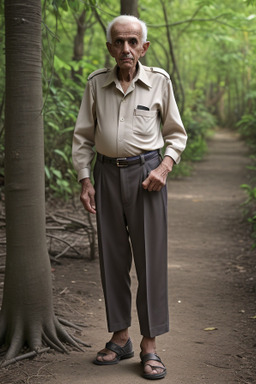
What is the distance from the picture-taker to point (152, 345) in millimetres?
3721

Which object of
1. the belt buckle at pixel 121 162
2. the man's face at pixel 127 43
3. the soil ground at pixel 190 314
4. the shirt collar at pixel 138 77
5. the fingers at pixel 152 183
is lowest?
the soil ground at pixel 190 314

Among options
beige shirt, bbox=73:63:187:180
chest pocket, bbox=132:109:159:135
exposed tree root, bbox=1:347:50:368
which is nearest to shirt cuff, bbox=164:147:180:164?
beige shirt, bbox=73:63:187:180

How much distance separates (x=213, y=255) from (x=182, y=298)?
208cm

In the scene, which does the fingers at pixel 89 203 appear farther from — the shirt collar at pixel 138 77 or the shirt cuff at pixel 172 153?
the shirt collar at pixel 138 77

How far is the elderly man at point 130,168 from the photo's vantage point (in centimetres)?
356

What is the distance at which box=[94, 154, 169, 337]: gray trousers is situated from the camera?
11.8ft

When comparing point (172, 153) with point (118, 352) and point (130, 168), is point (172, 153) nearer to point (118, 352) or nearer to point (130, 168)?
point (130, 168)

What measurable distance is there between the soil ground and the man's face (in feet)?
6.47

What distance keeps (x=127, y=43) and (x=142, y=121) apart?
48cm

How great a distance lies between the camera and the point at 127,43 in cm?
349

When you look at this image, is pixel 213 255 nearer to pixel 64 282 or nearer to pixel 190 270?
pixel 190 270

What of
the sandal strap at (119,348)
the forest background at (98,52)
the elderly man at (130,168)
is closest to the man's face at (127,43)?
the elderly man at (130,168)

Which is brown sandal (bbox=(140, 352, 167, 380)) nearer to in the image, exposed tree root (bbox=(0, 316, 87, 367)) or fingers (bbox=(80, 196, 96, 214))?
exposed tree root (bbox=(0, 316, 87, 367))

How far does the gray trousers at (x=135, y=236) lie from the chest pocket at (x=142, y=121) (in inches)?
7.7
